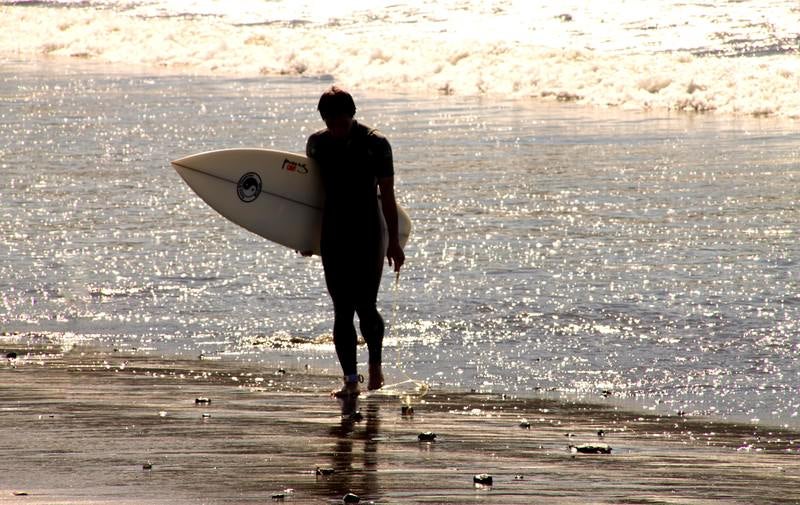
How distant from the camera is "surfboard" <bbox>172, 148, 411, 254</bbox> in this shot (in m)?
7.18

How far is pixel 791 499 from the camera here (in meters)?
4.61

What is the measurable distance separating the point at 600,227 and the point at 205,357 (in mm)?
4619

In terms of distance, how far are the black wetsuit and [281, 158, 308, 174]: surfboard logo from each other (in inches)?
21.7

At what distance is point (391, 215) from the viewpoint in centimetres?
651

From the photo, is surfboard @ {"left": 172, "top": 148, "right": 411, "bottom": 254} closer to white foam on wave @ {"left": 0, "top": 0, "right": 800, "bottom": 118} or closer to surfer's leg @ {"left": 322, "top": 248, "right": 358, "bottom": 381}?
surfer's leg @ {"left": 322, "top": 248, "right": 358, "bottom": 381}

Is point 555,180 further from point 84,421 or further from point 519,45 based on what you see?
point 519,45

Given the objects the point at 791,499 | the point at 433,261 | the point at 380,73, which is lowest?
the point at 791,499

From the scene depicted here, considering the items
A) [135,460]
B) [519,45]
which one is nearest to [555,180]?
[135,460]

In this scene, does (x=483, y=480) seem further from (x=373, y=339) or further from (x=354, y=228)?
(x=354, y=228)

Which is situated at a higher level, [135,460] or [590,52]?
[590,52]

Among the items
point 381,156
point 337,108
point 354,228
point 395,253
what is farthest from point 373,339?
point 337,108

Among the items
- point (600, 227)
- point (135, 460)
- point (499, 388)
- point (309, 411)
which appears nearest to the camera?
point (135, 460)

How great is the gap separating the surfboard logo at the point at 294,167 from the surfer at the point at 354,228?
54 centimetres

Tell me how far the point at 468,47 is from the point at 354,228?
2140 centimetres
